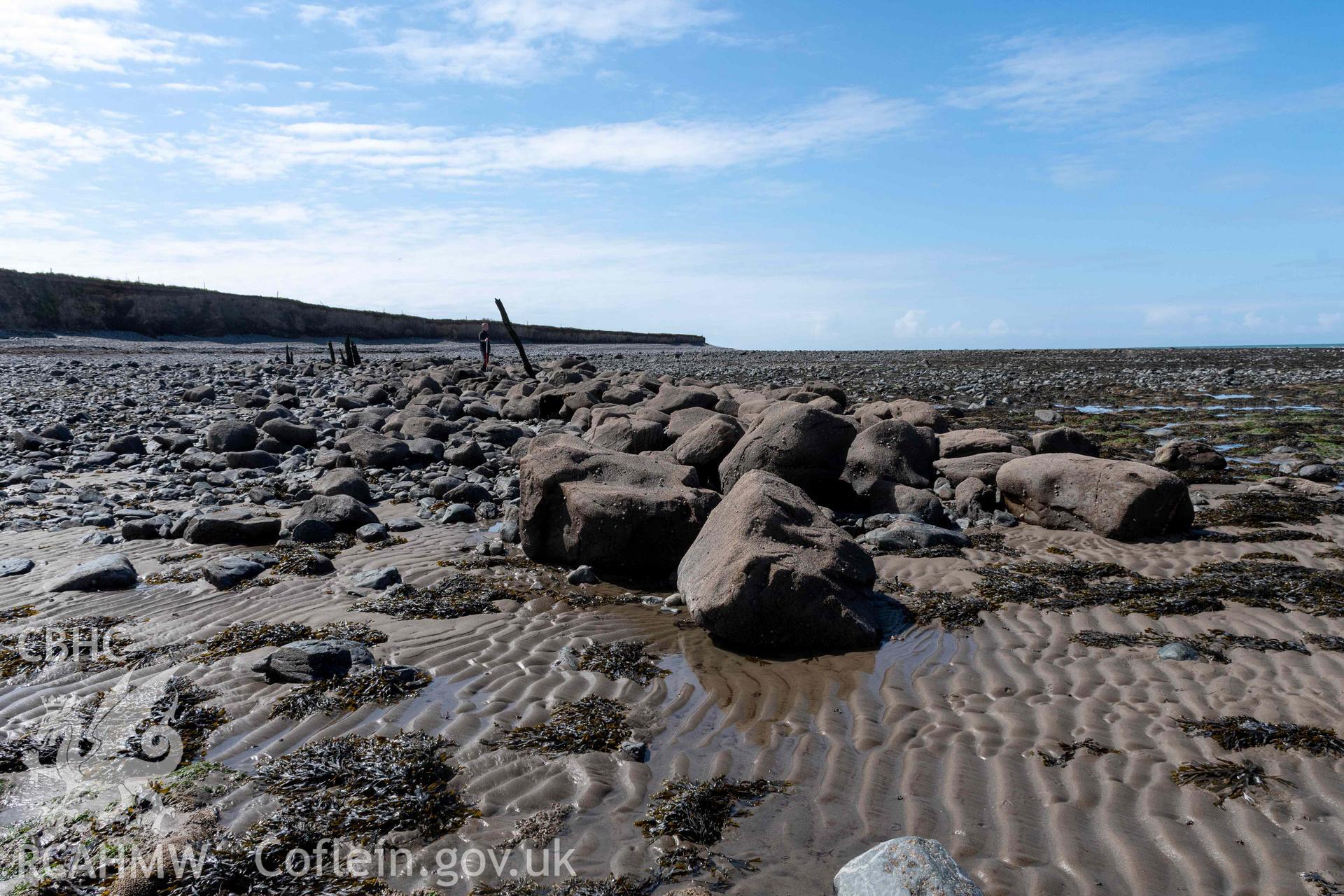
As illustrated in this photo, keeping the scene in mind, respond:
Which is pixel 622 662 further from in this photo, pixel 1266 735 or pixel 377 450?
pixel 377 450

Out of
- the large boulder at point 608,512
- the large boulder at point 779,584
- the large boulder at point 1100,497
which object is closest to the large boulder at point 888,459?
the large boulder at point 1100,497

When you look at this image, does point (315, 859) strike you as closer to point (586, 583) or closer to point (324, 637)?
point (324, 637)

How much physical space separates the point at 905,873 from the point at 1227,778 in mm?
1918

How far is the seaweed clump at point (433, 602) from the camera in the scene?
Result: 5703 millimetres

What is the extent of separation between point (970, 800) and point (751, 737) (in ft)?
3.60

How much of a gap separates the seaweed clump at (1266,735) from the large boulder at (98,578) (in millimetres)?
7358

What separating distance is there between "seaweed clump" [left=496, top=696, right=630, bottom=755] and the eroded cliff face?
48.9 meters

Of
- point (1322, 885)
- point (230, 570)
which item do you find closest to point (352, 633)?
point (230, 570)

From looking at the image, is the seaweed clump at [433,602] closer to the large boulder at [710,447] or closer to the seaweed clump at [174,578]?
the seaweed clump at [174,578]

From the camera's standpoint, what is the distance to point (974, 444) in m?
10.2

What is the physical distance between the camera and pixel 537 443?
7820mm

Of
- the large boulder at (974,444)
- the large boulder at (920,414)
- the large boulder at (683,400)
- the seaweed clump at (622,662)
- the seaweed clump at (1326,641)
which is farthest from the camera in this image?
the large boulder at (683,400)

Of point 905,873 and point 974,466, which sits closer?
point 905,873

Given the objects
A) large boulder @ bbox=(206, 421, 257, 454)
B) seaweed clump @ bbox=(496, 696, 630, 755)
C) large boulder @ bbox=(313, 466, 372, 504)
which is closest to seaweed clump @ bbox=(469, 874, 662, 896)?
seaweed clump @ bbox=(496, 696, 630, 755)
